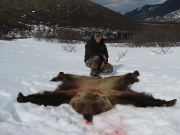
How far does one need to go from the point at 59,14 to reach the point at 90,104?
2700 inches

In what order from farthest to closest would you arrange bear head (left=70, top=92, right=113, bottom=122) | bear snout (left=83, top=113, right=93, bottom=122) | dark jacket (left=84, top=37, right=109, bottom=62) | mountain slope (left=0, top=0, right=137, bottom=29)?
mountain slope (left=0, top=0, right=137, bottom=29)
dark jacket (left=84, top=37, right=109, bottom=62)
bear head (left=70, top=92, right=113, bottom=122)
bear snout (left=83, top=113, right=93, bottom=122)

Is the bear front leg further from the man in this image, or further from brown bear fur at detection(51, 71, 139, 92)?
the man

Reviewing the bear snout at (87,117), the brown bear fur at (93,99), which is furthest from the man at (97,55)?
the bear snout at (87,117)

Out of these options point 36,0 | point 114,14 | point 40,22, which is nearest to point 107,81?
point 40,22

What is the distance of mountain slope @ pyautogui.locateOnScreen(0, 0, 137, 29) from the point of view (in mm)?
61812

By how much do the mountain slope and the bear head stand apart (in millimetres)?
54691

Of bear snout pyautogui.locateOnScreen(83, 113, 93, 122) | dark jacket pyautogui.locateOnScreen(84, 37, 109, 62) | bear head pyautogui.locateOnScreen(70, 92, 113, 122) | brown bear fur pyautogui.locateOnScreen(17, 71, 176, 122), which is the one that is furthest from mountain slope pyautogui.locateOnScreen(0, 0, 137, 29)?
bear snout pyautogui.locateOnScreen(83, 113, 93, 122)

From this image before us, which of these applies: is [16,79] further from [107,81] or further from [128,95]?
[128,95]

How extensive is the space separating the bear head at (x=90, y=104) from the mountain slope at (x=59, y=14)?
54.7 meters

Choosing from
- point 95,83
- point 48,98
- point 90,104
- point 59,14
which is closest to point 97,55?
point 95,83

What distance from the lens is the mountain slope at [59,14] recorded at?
203 ft

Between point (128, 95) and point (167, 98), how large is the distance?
27.3 inches

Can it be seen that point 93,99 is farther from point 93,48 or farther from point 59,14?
point 59,14

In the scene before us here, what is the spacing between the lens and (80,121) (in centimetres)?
296
